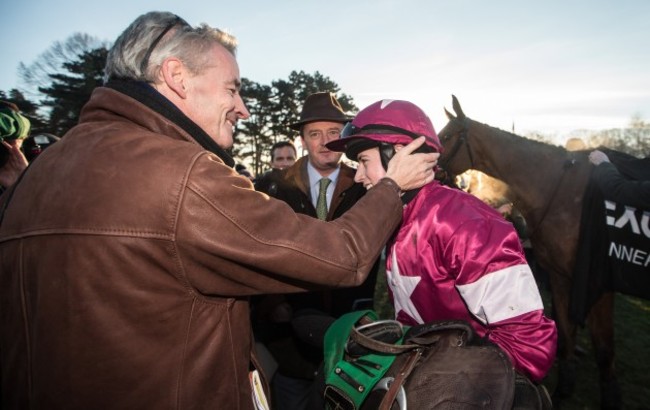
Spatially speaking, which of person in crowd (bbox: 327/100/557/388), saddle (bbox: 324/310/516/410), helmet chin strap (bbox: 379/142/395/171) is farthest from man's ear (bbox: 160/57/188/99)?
saddle (bbox: 324/310/516/410)

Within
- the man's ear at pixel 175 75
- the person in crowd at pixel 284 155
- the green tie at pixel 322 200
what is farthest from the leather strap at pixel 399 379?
the person in crowd at pixel 284 155

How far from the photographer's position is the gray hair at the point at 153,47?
4.41ft

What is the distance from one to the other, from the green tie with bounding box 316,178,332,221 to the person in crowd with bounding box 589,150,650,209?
103 inches

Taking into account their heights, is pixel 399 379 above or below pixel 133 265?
below

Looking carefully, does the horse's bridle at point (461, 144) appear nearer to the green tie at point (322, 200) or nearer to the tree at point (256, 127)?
the green tie at point (322, 200)

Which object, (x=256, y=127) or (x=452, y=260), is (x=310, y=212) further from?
(x=256, y=127)

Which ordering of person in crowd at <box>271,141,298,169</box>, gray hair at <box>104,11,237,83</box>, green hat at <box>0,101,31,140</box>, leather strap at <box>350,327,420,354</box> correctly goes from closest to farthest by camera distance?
leather strap at <box>350,327,420,354</box>, gray hair at <box>104,11,237,83</box>, green hat at <box>0,101,31,140</box>, person in crowd at <box>271,141,298,169</box>

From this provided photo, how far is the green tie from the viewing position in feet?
10.3

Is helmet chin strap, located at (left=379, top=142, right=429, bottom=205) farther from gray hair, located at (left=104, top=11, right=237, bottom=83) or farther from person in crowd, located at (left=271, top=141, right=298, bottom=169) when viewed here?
person in crowd, located at (left=271, top=141, right=298, bottom=169)

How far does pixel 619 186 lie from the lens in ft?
10.5

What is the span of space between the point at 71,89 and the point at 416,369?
3533cm

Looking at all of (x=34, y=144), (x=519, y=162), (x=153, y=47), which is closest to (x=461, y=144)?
(x=519, y=162)

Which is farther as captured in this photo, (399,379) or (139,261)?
(399,379)

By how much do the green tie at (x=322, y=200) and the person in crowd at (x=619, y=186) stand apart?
8.55 ft
